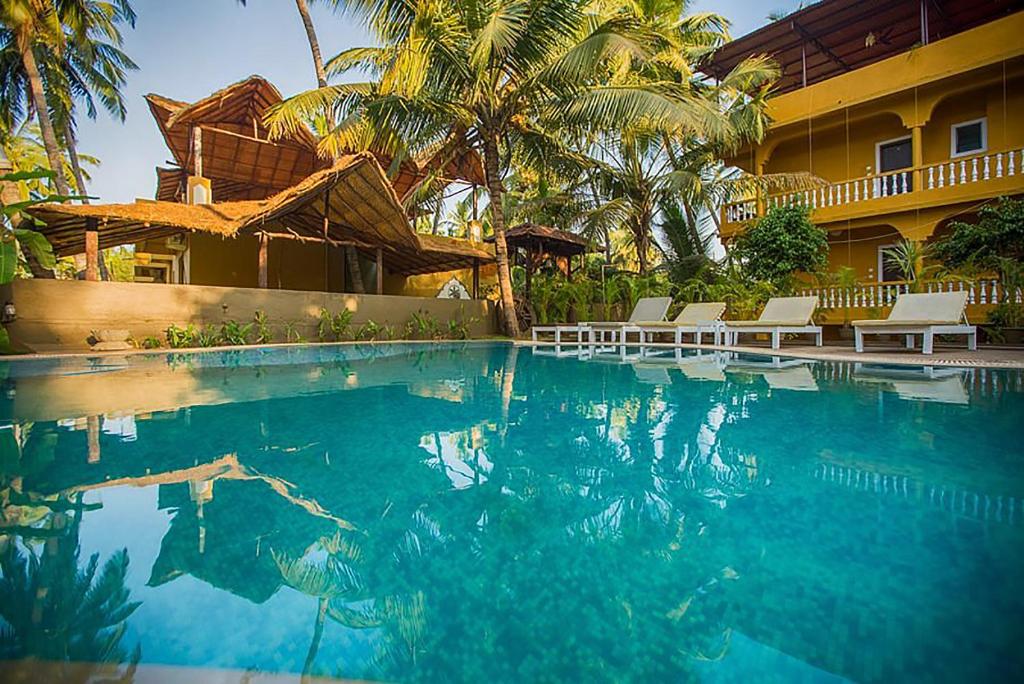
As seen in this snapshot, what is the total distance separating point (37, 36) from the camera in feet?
55.0

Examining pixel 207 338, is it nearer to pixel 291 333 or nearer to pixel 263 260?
pixel 291 333

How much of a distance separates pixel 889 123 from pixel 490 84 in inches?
440

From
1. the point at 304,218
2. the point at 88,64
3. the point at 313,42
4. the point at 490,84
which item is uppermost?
the point at 88,64

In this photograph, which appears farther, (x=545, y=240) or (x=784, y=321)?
(x=545, y=240)

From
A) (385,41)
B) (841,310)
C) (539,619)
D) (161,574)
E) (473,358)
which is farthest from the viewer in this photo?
(841,310)

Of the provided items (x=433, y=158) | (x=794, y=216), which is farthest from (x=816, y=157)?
(x=433, y=158)

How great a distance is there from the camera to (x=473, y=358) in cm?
991

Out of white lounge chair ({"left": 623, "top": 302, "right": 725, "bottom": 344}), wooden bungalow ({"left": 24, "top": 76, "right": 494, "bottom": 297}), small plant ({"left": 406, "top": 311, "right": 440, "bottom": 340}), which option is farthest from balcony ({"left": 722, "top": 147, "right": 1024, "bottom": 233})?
small plant ({"left": 406, "top": 311, "right": 440, "bottom": 340})

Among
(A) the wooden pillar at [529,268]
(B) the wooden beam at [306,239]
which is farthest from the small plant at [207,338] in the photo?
(A) the wooden pillar at [529,268]

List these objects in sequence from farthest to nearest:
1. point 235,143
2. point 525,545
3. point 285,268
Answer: point 285,268, point 235,143, point 525,545

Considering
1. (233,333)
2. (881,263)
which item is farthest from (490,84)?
(881,263)

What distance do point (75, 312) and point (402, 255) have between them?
8.53 metres

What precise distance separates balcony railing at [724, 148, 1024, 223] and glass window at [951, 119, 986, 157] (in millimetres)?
1319

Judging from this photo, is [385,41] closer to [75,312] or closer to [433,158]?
[433,158]
